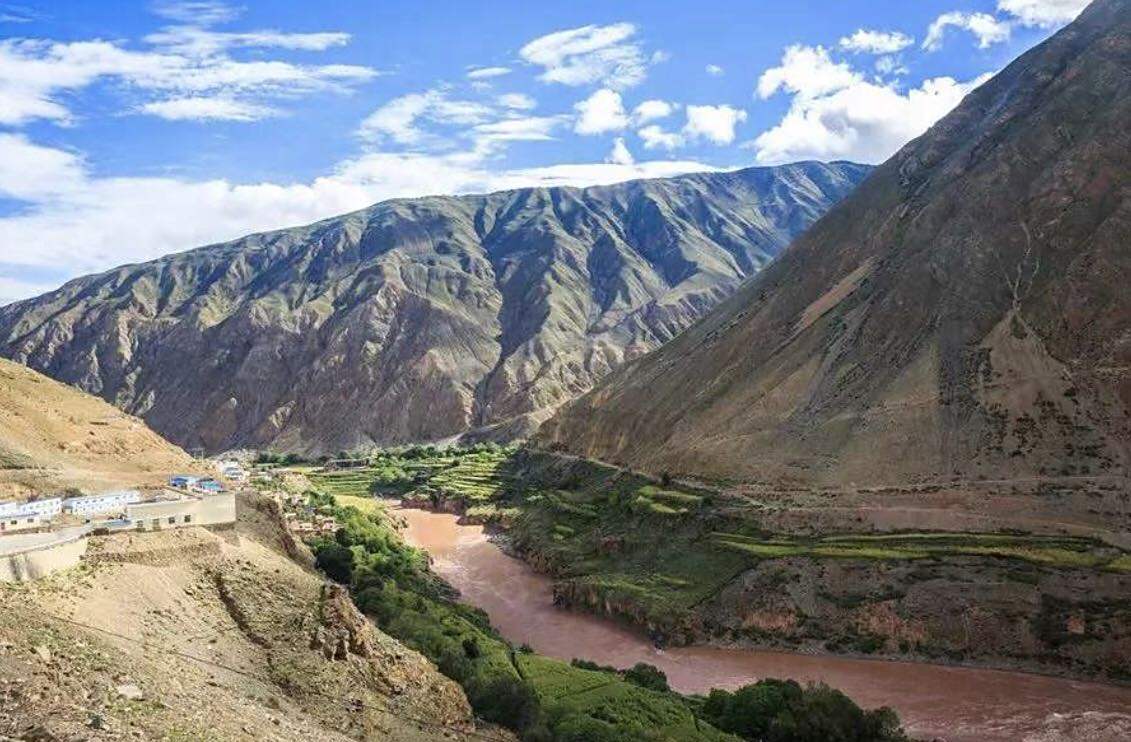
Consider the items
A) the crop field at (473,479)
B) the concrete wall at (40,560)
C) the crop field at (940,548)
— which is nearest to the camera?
the concrete wall at (40,560)

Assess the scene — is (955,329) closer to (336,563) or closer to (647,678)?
(647,678)

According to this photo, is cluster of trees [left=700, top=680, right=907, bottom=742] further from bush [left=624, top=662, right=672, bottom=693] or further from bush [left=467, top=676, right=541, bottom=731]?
bush [left=467, top=676, right=541, bottom=731]

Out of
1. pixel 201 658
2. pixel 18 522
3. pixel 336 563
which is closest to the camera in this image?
pixel 201 658

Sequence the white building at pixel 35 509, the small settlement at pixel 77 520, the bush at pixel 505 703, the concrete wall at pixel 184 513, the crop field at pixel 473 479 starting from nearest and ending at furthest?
the small settlement at pixel 77 520, the bush at pixel 505 703, the concrete wall at pixel 184 513, the white building at pixel 35 509, the crop field at pixel 473 479

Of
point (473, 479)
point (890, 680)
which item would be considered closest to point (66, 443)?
point (890, 680)

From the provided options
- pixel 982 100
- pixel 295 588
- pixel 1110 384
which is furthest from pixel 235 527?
pixel 982 100

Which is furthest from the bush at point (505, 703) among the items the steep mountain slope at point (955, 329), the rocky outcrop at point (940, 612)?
the steep mountain slope at point (955, 329)

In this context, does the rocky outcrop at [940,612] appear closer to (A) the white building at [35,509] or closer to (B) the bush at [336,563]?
(B) the bush at [336,563]
